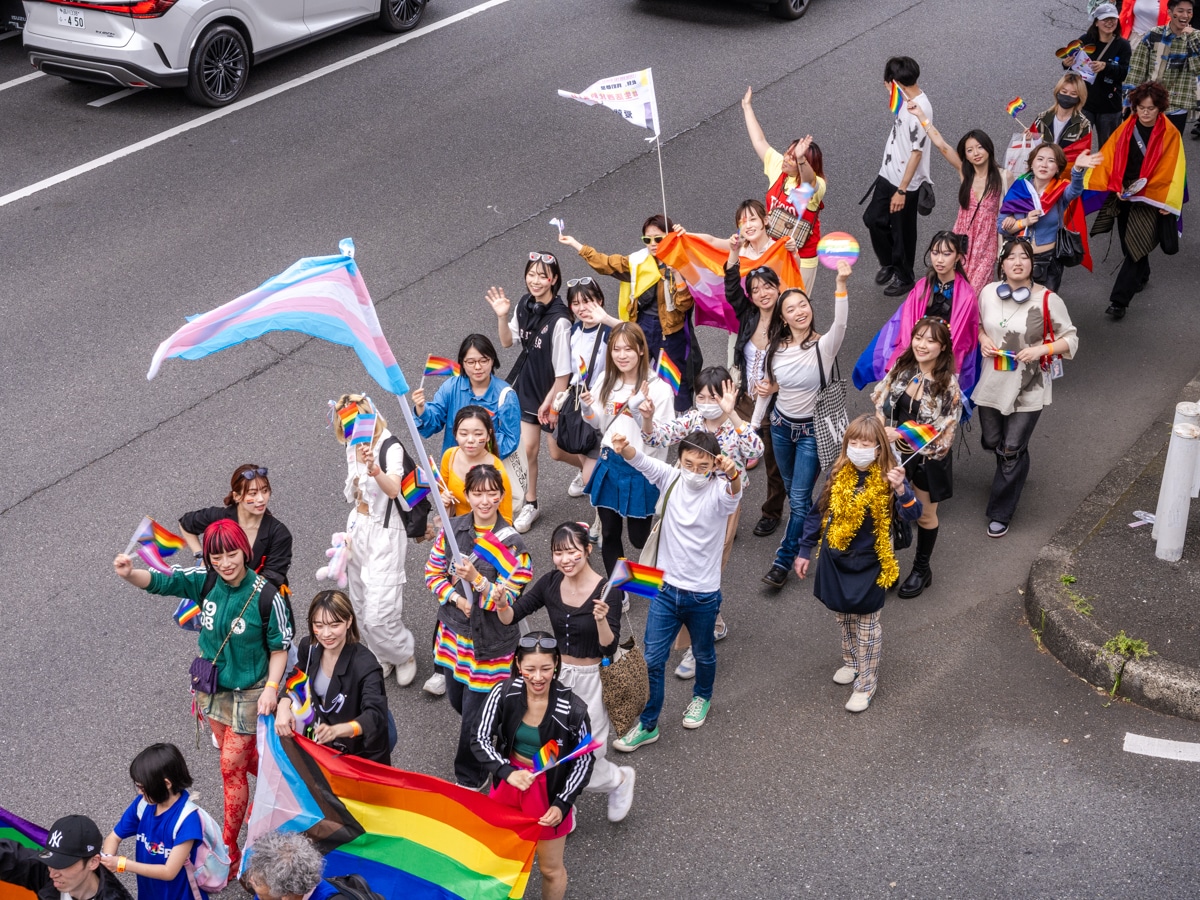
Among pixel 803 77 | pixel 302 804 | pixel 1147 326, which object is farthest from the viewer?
pixel 803 77

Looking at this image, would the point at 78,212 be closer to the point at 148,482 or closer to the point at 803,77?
the point at 148,482

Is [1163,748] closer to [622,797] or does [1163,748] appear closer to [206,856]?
[622,797]

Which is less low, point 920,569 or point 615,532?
point 615,532

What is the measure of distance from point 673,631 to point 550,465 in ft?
8.41

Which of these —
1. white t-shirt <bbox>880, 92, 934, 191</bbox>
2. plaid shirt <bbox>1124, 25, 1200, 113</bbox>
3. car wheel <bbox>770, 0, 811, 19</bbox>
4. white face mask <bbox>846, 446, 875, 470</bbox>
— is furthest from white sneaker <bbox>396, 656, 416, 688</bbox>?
car wheel <bbox>770, 0, 811, 19</bbox>

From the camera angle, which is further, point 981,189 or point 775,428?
point 981,189

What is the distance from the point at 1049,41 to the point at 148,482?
1105 cm

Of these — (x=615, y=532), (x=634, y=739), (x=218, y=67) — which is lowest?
(x=634, y=739)

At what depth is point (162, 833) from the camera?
5.40m

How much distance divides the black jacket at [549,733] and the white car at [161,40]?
9241 mm

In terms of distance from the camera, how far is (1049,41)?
47.8 feet

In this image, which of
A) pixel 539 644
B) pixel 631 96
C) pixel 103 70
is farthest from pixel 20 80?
pixel 539 644

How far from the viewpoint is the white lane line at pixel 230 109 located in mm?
11812

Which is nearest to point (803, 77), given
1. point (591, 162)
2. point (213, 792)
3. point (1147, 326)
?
point (591, 162)
